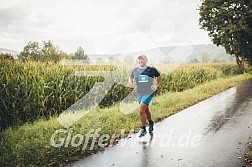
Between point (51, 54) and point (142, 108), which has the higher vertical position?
point (51, 54)

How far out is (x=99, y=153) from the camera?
18.5ft

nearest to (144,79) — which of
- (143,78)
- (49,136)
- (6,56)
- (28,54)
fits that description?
(143,78)

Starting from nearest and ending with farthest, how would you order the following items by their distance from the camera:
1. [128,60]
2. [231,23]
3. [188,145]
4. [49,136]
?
[188,145], [49,136], [128,60], [231,23]

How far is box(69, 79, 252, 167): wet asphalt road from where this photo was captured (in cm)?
502

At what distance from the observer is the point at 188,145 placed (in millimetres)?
6059

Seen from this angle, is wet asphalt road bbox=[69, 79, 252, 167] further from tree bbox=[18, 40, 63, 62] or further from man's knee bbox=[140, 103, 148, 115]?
tree bbox=[18, 40, 63, 62]

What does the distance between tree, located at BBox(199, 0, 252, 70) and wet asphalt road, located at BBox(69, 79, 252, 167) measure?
25.9m

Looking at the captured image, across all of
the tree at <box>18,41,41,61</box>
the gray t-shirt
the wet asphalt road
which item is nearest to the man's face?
the gray t-shirt

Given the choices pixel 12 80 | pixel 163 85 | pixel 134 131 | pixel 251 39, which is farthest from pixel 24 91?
pixel 251 39

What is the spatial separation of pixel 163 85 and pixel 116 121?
8.31 metres

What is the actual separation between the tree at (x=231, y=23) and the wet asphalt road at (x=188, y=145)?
25.9 m

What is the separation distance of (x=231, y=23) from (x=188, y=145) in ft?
97.8

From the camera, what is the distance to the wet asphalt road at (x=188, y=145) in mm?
5020

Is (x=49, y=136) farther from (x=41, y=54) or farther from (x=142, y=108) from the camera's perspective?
(x=41, y=54)
